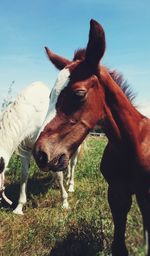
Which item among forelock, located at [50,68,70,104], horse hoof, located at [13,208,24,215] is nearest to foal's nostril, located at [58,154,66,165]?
forelock, located at [50,68,70,104]

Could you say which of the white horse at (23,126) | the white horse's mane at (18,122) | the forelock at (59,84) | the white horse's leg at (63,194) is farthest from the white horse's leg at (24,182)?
the forelock at (59,84)

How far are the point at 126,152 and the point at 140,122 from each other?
13.6 inches

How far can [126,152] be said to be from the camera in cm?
407

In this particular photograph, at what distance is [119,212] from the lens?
4434 millimetres

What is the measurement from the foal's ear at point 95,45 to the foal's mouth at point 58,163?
884 millimetres

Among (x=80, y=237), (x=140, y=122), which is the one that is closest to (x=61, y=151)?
(x=140, y=122)

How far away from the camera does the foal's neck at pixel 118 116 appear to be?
3992 millimetres

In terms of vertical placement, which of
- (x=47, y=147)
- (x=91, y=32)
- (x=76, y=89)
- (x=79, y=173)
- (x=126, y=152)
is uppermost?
(x=91, y=32)

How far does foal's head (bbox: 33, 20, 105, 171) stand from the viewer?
366 cm

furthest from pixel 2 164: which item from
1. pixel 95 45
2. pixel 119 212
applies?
pixel 95 45

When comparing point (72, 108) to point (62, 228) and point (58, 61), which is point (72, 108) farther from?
point (62, 228)

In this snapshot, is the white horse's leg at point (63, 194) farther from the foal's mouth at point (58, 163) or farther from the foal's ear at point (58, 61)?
the foal's mouth at point (58, 163)

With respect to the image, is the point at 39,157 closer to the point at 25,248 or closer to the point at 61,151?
the point at 61,151

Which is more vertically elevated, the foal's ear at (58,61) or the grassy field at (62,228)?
the foal's ear at (58,61)
